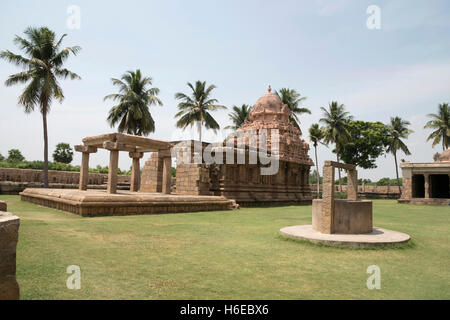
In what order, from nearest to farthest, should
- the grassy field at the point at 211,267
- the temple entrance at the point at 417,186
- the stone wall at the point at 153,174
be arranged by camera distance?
1. the grassy field at the point at 211,267
2. the stone wall at the point at 153,174
3. the temple entrance at the point at 417,186

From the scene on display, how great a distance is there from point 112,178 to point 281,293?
1090 cm

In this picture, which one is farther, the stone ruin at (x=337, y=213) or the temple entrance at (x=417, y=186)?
the temple entrance at (x=417, y=186)

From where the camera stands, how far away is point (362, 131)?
45281 millimetres

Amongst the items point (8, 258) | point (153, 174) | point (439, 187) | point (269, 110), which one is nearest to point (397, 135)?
point (439, 187)

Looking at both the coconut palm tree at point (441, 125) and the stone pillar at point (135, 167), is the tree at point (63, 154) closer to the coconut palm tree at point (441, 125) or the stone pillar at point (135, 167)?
the stone pillar at point (135, 167)

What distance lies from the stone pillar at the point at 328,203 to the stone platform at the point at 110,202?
23.4 feet

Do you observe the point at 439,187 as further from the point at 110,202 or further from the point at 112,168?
the point at 110,202

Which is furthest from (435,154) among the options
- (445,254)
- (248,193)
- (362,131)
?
(445,254)

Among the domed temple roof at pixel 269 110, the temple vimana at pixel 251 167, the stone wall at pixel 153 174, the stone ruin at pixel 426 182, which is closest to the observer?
the temple vimana at pixel 251 167

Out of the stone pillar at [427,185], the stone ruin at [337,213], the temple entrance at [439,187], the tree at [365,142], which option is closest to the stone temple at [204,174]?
the stone ruin at [337,213]

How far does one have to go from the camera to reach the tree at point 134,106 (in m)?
27.3

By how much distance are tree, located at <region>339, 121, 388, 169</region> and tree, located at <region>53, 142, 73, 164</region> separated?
44.0m

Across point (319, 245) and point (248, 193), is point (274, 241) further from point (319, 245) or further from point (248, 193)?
point (248, 193)
